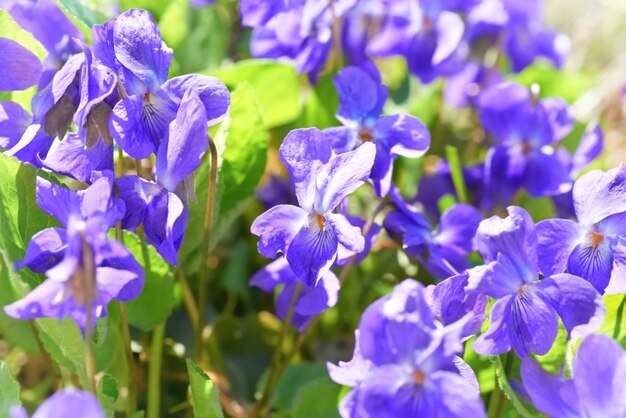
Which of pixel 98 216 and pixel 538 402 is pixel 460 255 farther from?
pixel 98 216

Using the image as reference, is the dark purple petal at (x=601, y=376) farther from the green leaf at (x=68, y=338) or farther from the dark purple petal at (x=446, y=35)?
the dark purple petal at (x=446, y=35)

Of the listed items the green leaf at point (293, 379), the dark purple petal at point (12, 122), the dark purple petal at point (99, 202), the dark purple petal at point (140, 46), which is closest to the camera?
the dark purple petal at point (99, 202)

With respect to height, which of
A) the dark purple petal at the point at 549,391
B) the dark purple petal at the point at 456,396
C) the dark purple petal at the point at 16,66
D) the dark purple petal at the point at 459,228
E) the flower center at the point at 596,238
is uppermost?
the dark purple petal at the point at 16,66

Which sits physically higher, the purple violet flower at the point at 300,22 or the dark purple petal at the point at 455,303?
the purple violet flower at the point at 300,22

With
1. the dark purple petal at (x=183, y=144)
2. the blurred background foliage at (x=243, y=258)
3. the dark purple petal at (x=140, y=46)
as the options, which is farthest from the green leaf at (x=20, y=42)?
the dark purple petal at (x=183, y=144)

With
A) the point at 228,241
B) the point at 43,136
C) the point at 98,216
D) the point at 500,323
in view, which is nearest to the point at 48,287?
the point at 98,216

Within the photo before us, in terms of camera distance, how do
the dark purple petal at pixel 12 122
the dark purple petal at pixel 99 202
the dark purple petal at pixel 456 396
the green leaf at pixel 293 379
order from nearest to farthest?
the dark purple petal at pixel 456 396
the dark purple petal at pixel 99 202
the dark purple petal at pixel 12 122
the green leaf at pixel 293 379
